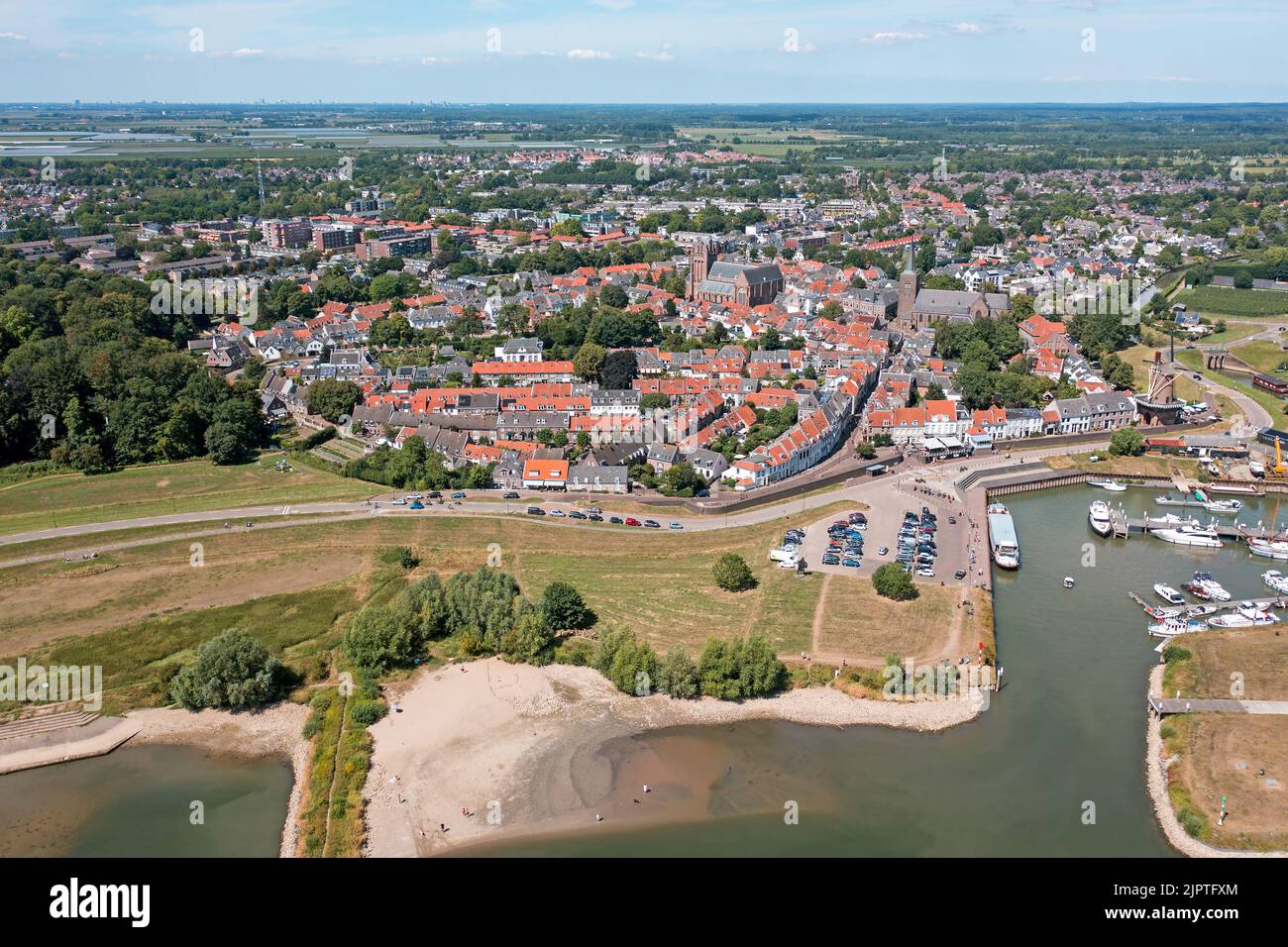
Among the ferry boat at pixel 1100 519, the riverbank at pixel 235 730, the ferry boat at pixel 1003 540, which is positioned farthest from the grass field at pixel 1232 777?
the riverbank at pixel 235 730

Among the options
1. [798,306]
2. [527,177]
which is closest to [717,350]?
[798,306]

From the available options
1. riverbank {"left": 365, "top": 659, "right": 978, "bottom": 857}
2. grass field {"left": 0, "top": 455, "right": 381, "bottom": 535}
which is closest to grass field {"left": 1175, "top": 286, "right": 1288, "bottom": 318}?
riverbank {"left": 365, "top": 659, "right": 978, "bottom": 857}

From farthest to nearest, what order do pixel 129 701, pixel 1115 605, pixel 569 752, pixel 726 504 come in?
pixel 726 504 → pixel 1115 605 → pixel 129 701 → pixel 569 752

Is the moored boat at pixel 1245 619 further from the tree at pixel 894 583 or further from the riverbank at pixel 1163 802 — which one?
the tree at pixel 894 583

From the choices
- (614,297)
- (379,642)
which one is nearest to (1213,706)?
(379,642)

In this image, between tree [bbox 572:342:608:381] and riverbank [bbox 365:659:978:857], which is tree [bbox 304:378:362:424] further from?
riverbank [bbox 365:659:978:857]

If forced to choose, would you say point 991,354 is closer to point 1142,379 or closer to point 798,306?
point 1142,379

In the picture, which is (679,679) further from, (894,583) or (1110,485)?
(1110,485)
